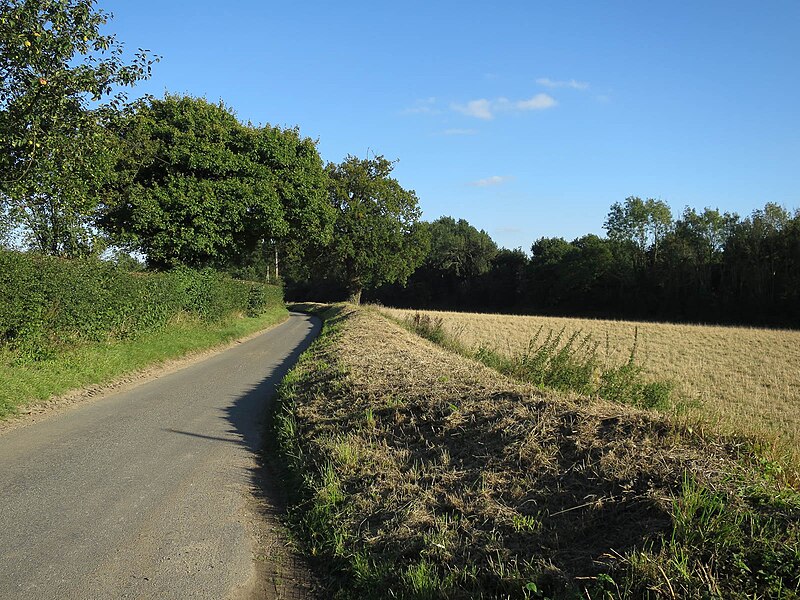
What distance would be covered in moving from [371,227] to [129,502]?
46.0 metres

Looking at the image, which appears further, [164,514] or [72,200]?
[72,200]

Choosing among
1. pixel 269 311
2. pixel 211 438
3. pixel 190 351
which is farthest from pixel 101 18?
pixel 269 311

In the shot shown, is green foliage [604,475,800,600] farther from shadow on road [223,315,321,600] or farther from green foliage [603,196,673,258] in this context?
green foliage [603,196,673,258]

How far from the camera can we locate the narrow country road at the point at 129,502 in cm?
392

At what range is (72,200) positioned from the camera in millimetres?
12336

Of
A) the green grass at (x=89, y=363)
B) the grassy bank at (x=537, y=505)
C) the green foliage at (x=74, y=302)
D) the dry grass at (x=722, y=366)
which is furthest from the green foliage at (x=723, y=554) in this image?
the green foliage at (x=74, y=302)

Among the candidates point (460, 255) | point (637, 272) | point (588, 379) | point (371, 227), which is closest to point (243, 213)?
point (588, 379)

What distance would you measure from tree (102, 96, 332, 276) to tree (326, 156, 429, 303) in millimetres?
22060

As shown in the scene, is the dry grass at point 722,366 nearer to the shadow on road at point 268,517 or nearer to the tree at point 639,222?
the shadow on road at point 268,517

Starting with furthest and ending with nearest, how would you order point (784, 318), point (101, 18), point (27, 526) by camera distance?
point (784, 318) < point (101, 18) < point (27, 526)

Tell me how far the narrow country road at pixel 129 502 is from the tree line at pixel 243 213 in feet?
17.4

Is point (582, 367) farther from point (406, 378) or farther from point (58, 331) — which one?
point (58, 331)

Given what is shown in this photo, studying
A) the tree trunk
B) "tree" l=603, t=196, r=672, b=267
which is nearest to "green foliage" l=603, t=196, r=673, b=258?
"tree" l=603, t=196, r=672, b=267

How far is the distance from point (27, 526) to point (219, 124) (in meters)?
22.2
